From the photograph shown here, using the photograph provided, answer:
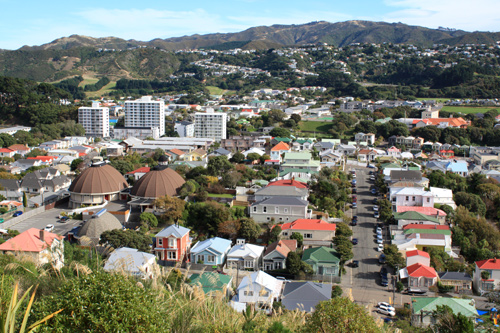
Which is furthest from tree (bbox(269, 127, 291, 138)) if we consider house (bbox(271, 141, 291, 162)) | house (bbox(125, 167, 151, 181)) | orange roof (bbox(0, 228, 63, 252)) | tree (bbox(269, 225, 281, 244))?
orange roof (bbox(0, 228, 63, 252))

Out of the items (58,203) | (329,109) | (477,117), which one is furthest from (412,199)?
(329,109)

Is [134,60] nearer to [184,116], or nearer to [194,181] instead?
[184,116]

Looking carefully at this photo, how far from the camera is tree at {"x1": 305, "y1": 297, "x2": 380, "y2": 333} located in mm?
5789

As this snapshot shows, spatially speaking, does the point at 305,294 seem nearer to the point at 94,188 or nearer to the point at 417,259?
the point at 417,259

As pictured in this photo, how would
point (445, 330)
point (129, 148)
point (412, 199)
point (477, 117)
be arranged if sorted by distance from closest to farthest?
point (445, 330) < point (412, 199) < point (129, 148) < point (477, 117)

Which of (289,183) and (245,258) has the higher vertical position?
(289,183)

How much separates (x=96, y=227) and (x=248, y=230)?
16.8 ft

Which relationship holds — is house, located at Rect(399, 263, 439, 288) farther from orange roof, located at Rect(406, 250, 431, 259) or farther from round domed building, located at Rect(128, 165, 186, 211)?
round domed building, located at Rect(128, 165, 186, 211)

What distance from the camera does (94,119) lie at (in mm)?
40438

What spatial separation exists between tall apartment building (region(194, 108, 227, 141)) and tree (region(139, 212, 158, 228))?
20460mm

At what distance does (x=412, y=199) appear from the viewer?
2045cm

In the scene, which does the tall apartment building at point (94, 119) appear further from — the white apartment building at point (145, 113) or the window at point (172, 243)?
the window at point (172, 243)

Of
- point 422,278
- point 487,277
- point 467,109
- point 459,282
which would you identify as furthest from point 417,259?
point 467,109

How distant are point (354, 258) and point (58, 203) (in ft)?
43.2
